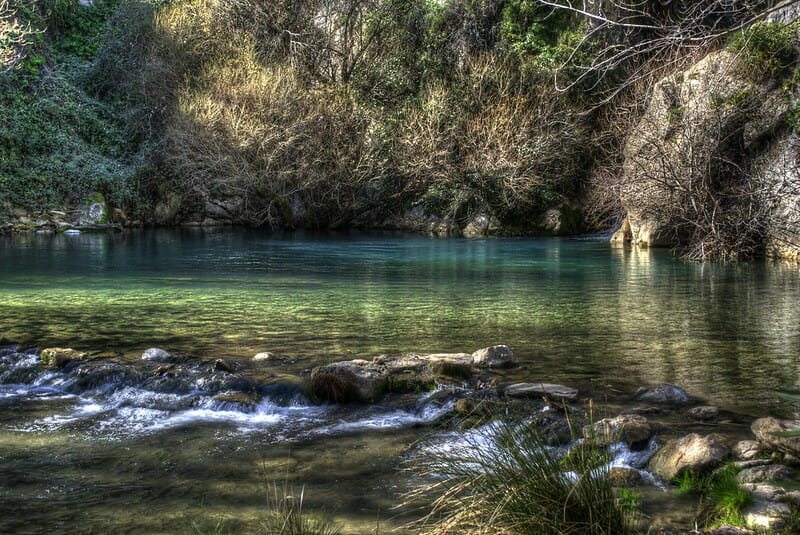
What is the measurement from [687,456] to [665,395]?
1.81 m

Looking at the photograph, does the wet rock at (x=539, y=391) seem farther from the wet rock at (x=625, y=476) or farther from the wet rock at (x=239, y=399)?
the wet rock at (x=239, y=399)

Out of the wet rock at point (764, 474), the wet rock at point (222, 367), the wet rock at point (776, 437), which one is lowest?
the wet rock at point (764, 474)

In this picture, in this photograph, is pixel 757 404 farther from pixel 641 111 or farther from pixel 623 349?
pixel 641 111

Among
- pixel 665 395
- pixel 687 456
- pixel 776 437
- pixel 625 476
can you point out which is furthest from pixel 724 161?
pixel 625 476

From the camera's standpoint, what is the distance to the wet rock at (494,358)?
7.92 meters

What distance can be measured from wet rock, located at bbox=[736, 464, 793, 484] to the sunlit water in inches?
70.0

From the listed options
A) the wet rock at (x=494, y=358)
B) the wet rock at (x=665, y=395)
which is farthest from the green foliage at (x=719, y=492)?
the wet rock at (x=494, y=358)

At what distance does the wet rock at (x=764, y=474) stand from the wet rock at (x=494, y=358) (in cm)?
349

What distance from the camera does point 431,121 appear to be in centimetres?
3020

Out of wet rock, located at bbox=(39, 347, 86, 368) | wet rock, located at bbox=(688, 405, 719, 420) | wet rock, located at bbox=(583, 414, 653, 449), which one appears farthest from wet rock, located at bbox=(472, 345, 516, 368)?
wet rock, located at bbox=(39, 347, 86, 368)

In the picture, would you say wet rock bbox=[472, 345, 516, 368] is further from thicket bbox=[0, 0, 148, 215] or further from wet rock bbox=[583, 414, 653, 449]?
thicket bbox=[0, 0, 148, 215]

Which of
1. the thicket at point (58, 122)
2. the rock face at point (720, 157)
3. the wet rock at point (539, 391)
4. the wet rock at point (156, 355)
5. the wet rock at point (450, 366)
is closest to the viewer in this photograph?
the wet rock at point (539, 391)

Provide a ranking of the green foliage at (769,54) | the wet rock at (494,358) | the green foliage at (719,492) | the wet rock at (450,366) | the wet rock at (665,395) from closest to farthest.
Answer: the green foliage at (719,492) < the wet rock at (665,395) < the wet rock at (450,366) < the wet rock at (494,358) < the green foliage at (769,54)

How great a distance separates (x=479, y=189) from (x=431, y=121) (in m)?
3.45
